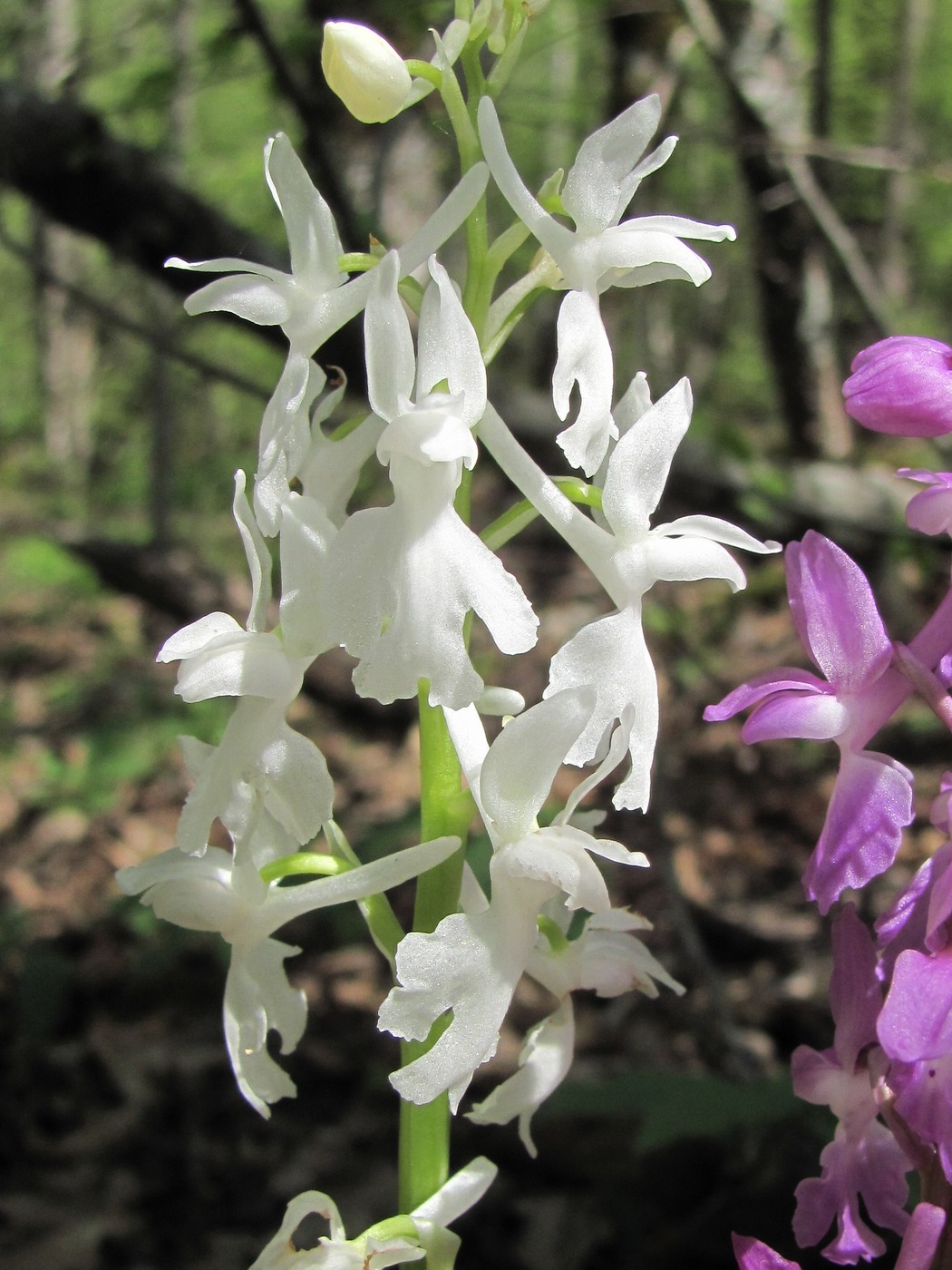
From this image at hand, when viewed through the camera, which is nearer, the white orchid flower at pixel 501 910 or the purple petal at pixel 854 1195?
the white orchid flower at pixel 501 910

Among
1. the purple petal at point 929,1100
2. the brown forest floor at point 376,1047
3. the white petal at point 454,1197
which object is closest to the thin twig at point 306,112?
the brown forest floor at point 376,1047

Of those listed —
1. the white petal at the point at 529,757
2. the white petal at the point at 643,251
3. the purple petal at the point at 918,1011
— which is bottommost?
the purple petal at the point at 918,1011

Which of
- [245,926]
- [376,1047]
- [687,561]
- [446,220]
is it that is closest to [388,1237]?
[245,926]

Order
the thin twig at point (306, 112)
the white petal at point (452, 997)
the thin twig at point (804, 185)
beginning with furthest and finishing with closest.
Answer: the thin twig at point (804, 185) → the thin twig at point (306, 112) → the white petal at point (452, 997)

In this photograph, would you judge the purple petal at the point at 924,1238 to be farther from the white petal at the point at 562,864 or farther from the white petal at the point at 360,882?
the white petal at the point at 360,882

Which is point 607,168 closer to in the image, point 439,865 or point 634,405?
point 634,405

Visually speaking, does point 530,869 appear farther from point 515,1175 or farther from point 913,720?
point 913,720

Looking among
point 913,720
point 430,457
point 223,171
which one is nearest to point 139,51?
point 913,720

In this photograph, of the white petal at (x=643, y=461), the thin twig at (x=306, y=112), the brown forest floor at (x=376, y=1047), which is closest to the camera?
the white petal at (x=643, y=461)
